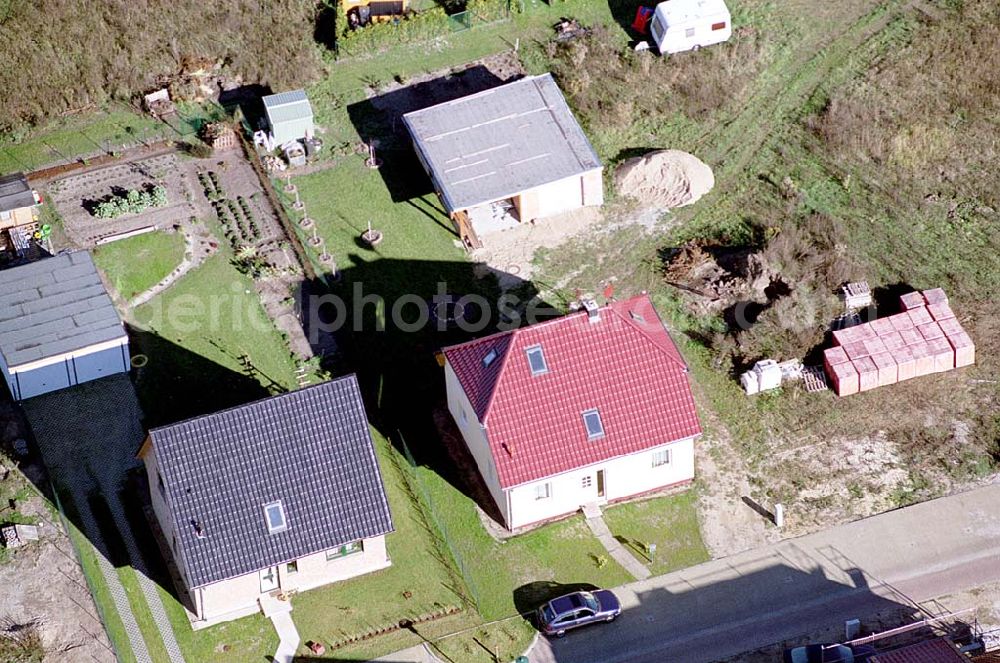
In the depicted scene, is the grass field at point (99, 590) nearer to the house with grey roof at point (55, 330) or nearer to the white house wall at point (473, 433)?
the house with grey roof at point (55, 330)

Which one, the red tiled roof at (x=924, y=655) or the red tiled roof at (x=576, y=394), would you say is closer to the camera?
the red tiled roof at (x=924, y=655)

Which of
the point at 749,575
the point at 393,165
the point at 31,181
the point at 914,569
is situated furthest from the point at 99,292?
the point at 914,569

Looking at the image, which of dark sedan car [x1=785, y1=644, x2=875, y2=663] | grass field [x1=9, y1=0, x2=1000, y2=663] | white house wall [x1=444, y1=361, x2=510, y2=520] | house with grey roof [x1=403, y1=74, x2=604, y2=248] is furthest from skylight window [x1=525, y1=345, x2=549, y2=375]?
dark sedan car [x1=785, y1=644, x2=875, y2=663]

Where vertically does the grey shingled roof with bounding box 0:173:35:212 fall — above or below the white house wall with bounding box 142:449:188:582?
above

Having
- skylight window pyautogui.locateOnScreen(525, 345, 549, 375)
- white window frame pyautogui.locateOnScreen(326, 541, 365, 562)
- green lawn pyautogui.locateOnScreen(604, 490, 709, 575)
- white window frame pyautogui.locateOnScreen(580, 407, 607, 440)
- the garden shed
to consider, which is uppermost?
the garden shed

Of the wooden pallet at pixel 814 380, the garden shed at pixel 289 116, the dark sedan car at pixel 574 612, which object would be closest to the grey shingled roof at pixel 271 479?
the dark sedan car at pixel 574 612

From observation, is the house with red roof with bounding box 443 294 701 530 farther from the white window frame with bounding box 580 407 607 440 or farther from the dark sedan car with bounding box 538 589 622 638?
the dark sedan car with bounding box 538 589 622 638
